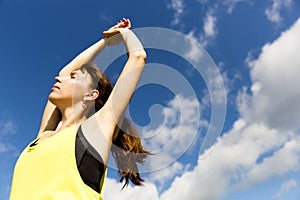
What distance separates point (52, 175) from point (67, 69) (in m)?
1.77

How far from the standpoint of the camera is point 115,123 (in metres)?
2.66

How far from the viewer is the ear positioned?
10.4 ft

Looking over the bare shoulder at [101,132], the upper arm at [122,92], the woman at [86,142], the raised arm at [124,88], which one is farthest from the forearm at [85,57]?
the bare shoulder at [101,132]

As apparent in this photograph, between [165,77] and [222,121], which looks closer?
[222,121]

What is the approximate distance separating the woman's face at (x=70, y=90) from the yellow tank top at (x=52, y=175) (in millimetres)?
570

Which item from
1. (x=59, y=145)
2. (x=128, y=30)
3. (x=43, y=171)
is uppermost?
Result: (x=128, y=30)

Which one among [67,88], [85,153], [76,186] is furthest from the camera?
[67,88]

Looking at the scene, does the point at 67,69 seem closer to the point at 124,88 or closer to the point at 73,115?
the point at 73,115

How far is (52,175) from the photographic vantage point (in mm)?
2365

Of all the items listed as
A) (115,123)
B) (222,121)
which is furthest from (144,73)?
(222,121)

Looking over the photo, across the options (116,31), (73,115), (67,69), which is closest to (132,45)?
(116,31)

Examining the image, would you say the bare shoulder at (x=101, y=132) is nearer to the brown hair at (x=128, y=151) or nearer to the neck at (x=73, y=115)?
the brown hair at (x=128, y=151)

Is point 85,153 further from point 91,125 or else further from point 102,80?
point 102,80

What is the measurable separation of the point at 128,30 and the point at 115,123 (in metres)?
0.98
